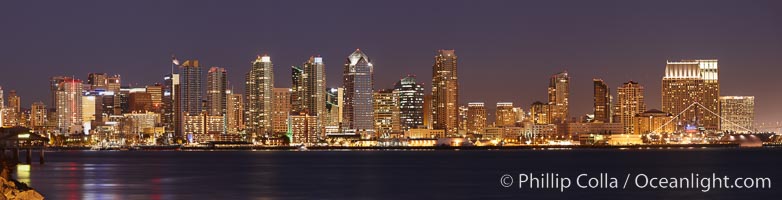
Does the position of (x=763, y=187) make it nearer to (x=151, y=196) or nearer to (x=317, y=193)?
(x=317, y=193)

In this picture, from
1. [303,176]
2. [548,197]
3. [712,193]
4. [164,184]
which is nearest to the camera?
[548,197]

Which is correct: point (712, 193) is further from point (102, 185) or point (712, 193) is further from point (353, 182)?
point (102, 185)

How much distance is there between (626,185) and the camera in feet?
234

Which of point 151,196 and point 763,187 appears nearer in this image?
point 151,196

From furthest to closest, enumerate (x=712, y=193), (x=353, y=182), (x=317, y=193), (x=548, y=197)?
(x=353, y=182)
(x=317, y=193)
(x=712, y=193)
(x=548, y=197)

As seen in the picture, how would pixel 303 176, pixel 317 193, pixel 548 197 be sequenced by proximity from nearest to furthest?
pixel 548 197 < pixel 317 193 < pixel 303 176

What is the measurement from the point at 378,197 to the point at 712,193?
17415 millimetres

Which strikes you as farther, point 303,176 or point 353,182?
point 303,176

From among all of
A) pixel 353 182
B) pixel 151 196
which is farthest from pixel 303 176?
pixel 151 196

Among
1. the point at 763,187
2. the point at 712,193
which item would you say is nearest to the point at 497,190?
the point at 712,193

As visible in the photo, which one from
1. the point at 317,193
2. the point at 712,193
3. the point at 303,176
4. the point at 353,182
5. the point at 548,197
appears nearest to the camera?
the point at 548,197

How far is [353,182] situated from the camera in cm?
7988

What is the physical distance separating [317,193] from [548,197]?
14.9 meters

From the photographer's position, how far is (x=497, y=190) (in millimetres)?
67938
